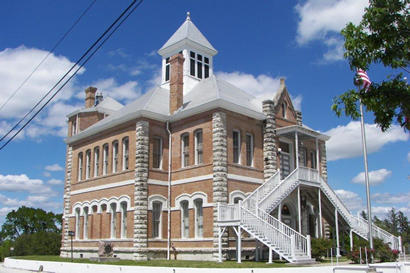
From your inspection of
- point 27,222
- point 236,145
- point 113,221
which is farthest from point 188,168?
point 27,222

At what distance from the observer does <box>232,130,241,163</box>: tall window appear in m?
27.7

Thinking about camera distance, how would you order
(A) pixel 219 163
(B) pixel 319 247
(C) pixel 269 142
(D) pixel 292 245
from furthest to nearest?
1. (C) pixel 269 142
2. (A) pixel 219 163
3. (B) pixel 319 247
4. (D) pixel 292 245

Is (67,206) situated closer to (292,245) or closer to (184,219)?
(184,219)

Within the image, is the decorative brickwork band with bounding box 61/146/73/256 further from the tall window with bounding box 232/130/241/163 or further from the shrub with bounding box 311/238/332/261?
the shrub with bounding box 311/238/332/261

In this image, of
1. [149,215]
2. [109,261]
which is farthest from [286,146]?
[109,261]

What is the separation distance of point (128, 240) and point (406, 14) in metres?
21.4

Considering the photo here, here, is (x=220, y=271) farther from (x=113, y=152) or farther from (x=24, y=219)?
(x=24, y=219)

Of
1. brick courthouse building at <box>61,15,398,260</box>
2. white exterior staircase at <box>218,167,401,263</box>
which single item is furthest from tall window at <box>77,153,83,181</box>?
white exterior staircase at <box>218,167,401,263</box>

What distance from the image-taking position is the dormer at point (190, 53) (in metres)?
36.1

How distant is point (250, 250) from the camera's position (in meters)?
25.7

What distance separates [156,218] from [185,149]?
465cm

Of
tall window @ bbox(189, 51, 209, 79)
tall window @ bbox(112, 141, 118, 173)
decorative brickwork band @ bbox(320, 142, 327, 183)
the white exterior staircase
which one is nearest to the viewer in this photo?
the white exterior staircase

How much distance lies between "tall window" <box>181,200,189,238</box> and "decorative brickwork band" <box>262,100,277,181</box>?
5230 millimetres

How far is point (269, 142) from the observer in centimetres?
2880
